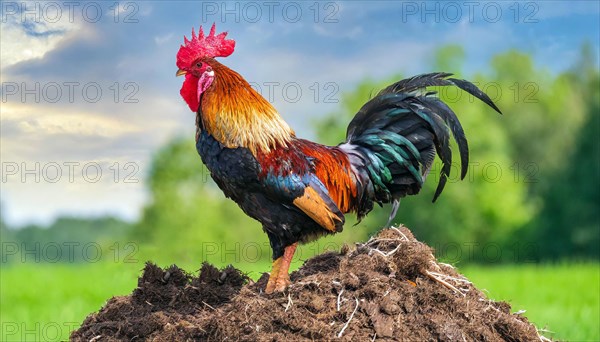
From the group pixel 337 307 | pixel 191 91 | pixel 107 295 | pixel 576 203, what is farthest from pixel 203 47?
pixel 576 203

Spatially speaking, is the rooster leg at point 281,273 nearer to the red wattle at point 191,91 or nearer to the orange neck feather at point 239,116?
the orange neck feather at point 239,116

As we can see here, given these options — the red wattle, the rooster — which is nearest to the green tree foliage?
the rooster

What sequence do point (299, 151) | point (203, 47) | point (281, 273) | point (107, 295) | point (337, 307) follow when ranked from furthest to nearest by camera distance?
point (107, 295) → point (203, 47) → point (299, 151) → point (281, 273) → point (337, 307)

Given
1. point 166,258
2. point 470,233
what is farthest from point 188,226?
point 470,233

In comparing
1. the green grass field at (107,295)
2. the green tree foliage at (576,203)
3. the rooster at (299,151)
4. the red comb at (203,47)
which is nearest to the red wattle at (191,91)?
the rooster at (299,151)

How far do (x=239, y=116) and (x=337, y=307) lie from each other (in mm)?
1762

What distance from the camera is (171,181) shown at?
77.8ft

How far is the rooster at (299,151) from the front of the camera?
16.6 feet

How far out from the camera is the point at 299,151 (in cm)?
536

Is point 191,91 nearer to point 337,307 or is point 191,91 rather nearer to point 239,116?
point 239,116

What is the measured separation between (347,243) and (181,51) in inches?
87.5

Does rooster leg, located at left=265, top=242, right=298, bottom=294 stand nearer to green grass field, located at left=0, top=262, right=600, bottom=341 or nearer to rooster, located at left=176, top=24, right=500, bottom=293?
rooster, located at left=176, top=24, right=500, bottom=293

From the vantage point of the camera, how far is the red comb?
5.42 m

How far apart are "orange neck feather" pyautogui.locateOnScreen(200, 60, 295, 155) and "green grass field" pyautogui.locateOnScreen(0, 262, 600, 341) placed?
6.18ft
